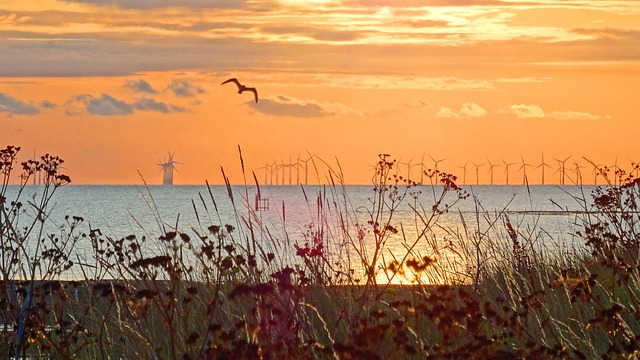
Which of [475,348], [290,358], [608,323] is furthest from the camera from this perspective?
[608,323]

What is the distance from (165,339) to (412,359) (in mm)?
2156

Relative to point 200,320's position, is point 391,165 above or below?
above

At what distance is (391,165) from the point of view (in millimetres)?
8812

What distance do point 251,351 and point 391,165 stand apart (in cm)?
493

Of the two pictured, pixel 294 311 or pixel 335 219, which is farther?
pixel 335 219

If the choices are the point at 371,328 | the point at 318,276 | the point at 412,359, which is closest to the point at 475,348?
the point at 371,328

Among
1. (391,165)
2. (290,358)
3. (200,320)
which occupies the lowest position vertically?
(200,320)

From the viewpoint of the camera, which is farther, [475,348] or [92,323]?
[92,323]

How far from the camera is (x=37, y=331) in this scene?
616cm

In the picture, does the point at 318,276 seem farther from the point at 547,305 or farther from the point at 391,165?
the point at 547,305

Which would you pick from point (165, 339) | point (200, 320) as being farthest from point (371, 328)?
point (200, 320)

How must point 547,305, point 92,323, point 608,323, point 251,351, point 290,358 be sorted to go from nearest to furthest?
1. point 251,351
2. point 290,358
3. point 608,323
4. point 92,323
5. point 547,305

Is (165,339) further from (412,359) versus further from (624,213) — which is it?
(624,213)

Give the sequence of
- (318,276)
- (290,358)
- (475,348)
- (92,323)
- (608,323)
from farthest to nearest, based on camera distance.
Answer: (92,323) < (318,276) < (608,323) < (290,358) < (475,348)
